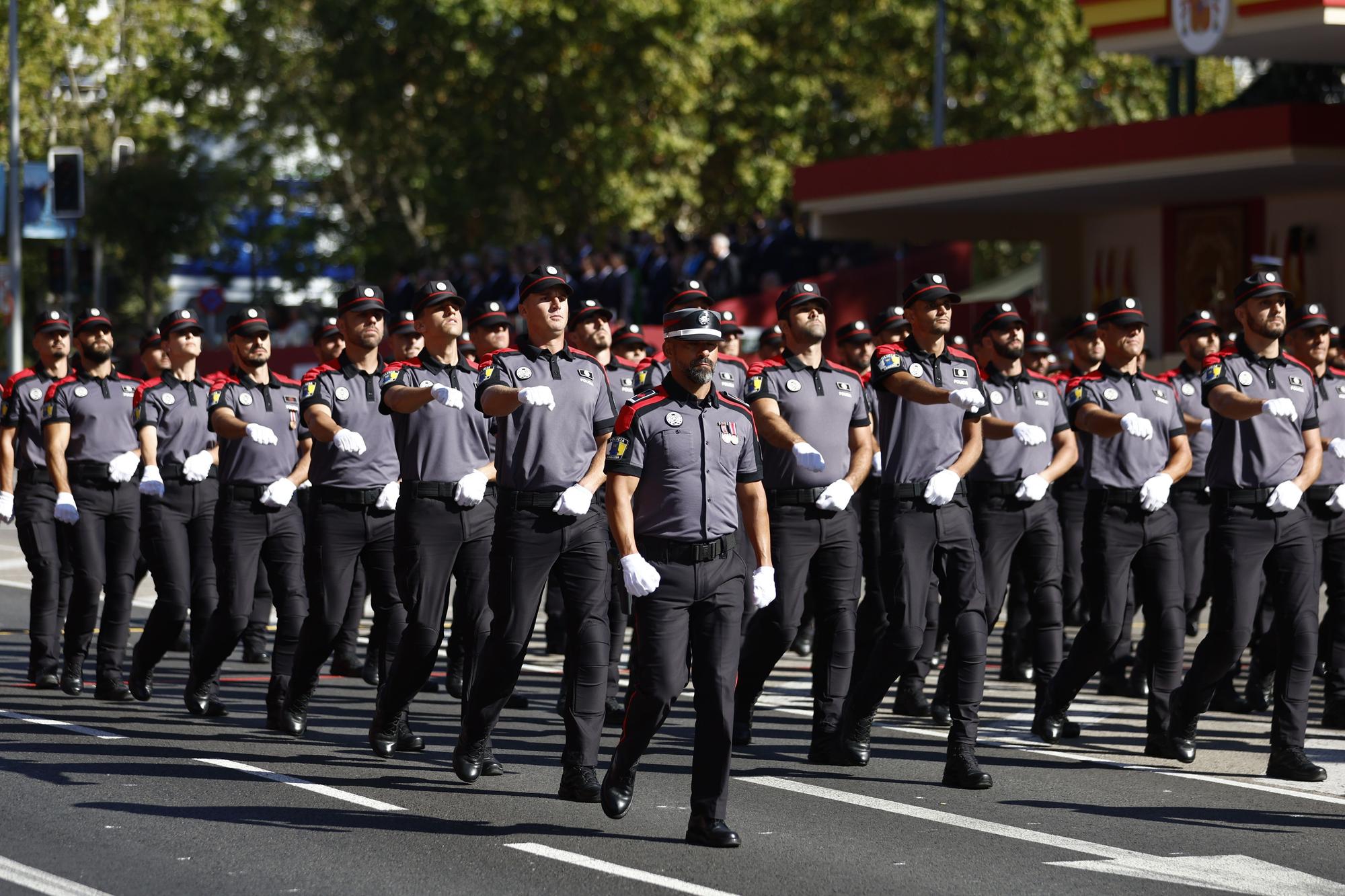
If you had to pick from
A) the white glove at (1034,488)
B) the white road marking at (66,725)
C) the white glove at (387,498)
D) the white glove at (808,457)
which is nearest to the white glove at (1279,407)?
the white glove at (1034,488)

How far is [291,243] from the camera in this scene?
50.3 meters

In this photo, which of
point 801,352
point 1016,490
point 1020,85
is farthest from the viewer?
point 1020,85

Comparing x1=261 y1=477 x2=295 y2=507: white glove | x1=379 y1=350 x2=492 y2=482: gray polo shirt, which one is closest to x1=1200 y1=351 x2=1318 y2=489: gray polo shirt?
x1=379 y1=350 x2=492 y2=482: gray polo shirt

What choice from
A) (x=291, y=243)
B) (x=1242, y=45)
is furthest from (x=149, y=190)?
(x=1242, y=45)

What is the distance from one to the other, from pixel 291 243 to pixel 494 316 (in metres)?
41.6

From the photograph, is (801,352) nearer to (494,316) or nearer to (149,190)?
(494,316)

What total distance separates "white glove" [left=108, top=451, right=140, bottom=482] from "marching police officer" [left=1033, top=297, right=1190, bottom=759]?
516 centimetres

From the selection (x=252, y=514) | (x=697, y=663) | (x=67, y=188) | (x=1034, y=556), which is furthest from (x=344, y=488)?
Answer: (x=67, y=188)

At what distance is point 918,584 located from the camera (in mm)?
9234

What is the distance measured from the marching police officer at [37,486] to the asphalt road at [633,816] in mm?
1233

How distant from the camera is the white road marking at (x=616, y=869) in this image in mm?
6922

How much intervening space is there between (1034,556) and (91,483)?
17.3 ft

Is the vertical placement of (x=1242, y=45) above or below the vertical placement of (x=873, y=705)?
above

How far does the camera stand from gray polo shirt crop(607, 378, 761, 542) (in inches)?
303
